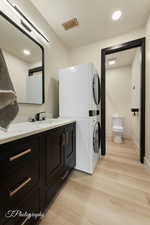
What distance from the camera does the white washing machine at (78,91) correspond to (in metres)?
1.58

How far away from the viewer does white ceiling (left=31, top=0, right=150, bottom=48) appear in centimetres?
150

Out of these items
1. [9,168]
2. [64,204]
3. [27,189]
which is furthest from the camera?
[64,204]

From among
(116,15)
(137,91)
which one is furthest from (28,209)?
(137,91)

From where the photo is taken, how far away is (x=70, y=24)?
1868 mm

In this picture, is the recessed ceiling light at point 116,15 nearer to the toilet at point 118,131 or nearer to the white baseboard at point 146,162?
the white baseboard at point 146,162

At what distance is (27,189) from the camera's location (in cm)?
78

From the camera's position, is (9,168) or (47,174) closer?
(9,168)

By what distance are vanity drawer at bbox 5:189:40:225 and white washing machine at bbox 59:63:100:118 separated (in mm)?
1110

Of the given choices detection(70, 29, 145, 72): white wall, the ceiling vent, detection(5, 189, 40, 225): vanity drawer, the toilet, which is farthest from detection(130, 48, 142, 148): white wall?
detection(5, 189, 40, 225): vanity drawer

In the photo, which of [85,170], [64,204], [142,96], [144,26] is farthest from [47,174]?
[144,26]

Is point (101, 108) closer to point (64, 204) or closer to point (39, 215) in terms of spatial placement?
point (64, 204)

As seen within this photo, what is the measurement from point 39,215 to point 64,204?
314 mm

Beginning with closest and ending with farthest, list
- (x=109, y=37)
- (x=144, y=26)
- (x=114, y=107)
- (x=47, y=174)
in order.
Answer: (x=47, y=174) → (x=144, y=26) → (x=109, y=37) → (x=114, y=107)

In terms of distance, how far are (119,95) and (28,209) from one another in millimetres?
3820
